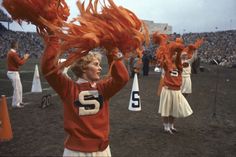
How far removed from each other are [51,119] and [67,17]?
247 inches

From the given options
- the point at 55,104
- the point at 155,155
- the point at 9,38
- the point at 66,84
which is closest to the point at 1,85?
the point at 55,104

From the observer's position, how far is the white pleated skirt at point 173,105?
26.6 ft

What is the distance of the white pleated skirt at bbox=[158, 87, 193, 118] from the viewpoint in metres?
8.09

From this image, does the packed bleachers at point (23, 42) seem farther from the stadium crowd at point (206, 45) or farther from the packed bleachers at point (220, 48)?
the packed bleachers at point (220, 48)

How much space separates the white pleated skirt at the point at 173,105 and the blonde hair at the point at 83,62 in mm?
4809

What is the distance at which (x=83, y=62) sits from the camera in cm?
350

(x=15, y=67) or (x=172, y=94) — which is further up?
(x=15, y=67)

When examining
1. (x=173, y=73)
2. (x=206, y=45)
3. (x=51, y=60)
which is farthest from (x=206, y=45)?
(x=51, y=60)

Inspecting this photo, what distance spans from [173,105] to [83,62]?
196 inches

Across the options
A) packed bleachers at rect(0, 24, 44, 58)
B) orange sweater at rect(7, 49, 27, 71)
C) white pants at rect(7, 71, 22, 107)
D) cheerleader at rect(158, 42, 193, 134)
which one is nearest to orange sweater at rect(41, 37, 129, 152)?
cheerleader at rect(158, 42, 193, 134)

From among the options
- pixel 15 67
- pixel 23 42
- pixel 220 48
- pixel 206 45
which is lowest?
pixel 15 67

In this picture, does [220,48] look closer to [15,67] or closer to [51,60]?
[15,67]

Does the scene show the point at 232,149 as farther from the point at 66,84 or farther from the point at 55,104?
the point at 55,104

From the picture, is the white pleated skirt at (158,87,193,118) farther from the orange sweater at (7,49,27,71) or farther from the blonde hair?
the blonde hair
